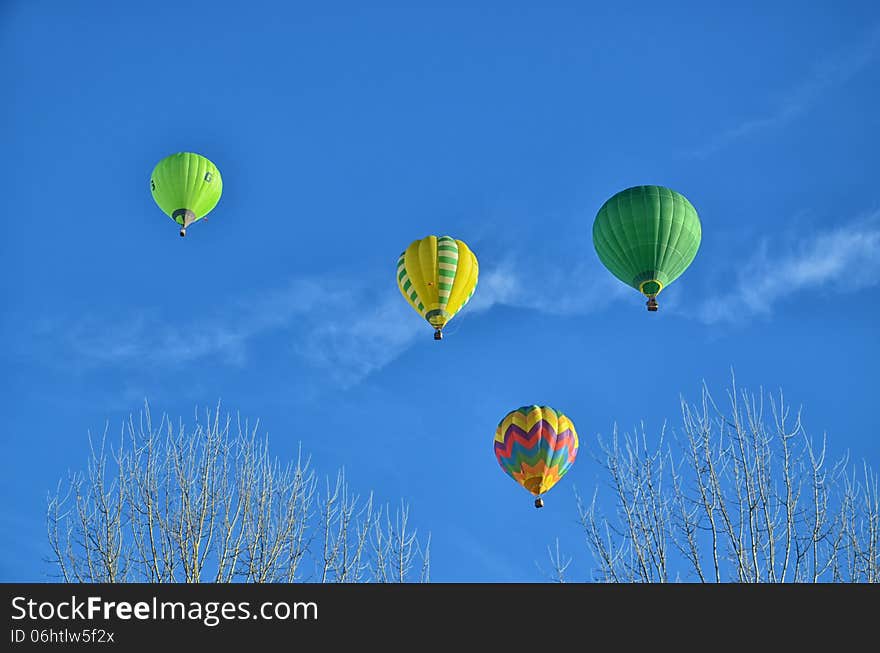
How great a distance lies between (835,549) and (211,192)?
13187 millimetres

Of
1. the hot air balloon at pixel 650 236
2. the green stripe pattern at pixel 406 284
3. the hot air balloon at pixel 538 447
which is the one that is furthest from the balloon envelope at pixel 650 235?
the green stripe pattern at pixel 406 284

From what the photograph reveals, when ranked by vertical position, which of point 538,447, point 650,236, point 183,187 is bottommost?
point 538,447

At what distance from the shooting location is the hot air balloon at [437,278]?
21188 mm

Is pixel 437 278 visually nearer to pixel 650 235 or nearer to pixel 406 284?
pixel 406 284

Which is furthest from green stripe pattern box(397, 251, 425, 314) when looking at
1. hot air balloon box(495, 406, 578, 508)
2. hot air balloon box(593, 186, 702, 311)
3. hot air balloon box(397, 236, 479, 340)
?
hot air balloon box(593, 186, 702, 311)

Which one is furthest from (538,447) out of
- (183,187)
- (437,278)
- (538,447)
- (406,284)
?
(183,187)

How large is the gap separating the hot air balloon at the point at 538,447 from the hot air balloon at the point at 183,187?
7247 millimetres

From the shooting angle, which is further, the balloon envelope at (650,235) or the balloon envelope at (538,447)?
the balloon envelope at (538,447)

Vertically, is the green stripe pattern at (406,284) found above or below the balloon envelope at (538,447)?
above

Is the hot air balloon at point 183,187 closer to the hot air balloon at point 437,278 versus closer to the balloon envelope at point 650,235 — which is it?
the hot air balloon at point 437,278

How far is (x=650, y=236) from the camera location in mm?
19656

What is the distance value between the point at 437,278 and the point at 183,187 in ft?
16.9
